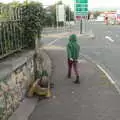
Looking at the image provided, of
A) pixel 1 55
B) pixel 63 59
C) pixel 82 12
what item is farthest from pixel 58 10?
pixel 1 55

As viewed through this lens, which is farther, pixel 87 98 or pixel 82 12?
pixel 82 12

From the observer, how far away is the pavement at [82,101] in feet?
28.4

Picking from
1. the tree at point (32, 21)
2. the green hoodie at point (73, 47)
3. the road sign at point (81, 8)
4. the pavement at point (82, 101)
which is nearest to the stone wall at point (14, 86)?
the pavement at point (82, 101)

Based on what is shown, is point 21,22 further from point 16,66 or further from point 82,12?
point 82,12

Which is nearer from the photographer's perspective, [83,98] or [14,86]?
[14,86]

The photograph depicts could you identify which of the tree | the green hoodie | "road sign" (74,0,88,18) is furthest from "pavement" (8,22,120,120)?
"road sign" (74,0,88,18)

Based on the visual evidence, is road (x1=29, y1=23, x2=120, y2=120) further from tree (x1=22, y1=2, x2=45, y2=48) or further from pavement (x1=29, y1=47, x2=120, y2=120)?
tree (x1=22, y1=2, x2=45, y2=48)

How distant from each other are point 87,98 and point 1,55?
2.48 meters

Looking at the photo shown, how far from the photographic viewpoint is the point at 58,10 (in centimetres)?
4759

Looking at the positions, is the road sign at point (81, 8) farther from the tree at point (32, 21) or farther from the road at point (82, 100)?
the tree at point (32, 21)

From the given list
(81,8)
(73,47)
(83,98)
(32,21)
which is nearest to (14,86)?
(83,98)

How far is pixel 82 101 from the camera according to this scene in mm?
10102

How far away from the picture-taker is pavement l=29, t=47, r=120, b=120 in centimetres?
866

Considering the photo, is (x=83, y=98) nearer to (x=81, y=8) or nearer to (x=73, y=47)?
(x=73, y=47)
